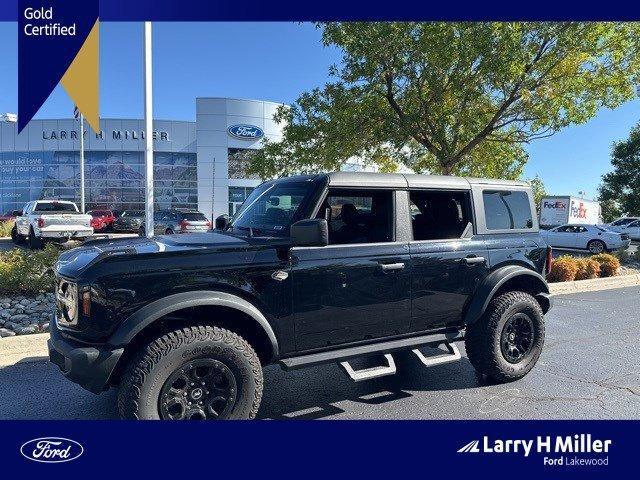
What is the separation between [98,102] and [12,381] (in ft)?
13.8

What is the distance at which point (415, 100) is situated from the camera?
35.8ft

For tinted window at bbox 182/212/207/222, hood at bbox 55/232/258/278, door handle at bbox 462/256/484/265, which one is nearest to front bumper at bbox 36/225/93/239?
tinted window at bbox 182/212/207/222

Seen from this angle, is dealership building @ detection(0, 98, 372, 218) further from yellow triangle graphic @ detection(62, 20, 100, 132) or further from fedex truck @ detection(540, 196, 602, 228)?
yellow triangle graphic @ detection(62, 20, 100, 132)

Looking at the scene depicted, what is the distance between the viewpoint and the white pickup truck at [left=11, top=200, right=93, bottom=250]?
1470 cm

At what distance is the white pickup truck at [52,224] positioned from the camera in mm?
14695

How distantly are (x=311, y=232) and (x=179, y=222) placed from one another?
813 inches

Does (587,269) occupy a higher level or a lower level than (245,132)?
lower

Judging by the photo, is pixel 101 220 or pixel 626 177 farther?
pixel 626 177

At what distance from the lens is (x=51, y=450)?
9.91 ft

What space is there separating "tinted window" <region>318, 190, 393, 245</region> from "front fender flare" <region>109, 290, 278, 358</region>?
983 millimetres

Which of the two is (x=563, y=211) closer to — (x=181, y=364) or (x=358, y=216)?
(x=358, y=216)

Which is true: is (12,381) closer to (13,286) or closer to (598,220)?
(13,286)

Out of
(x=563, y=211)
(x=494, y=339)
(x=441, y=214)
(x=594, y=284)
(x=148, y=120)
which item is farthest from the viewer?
(x=563, y=211)

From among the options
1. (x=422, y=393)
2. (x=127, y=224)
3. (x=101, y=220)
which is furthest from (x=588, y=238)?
(x=101, y=220)
